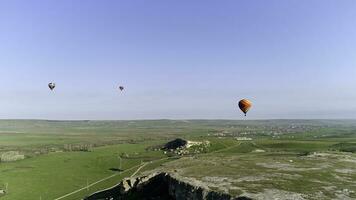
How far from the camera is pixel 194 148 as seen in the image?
183250 millimetres

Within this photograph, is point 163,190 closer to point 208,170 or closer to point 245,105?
point 208,170

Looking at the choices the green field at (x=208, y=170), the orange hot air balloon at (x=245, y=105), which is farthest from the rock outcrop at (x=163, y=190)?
the orange hot air balloon at (x=245, y=105)

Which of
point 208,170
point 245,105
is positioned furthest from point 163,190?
point 245,105

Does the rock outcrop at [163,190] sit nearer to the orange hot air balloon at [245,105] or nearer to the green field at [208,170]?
the green field at [208,170]

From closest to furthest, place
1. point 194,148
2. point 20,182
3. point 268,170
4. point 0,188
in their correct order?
point 268,170 < point 0,188 < point 20,182 < point 194,148

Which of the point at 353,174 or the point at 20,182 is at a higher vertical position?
the point at 353,174

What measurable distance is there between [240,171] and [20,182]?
291 ft

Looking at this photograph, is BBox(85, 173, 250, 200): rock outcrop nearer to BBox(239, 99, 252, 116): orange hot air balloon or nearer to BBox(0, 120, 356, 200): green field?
BBox(0, 120, 356, 200): green field

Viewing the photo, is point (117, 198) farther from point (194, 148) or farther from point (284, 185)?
point (194, 148)

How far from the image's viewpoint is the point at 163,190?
70.1m

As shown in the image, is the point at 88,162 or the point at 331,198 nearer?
the point at 331,198

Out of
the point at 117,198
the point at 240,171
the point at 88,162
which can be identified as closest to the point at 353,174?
the point at 240,171

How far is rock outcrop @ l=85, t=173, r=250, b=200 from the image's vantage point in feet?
177

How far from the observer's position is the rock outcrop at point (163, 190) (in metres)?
53.9
